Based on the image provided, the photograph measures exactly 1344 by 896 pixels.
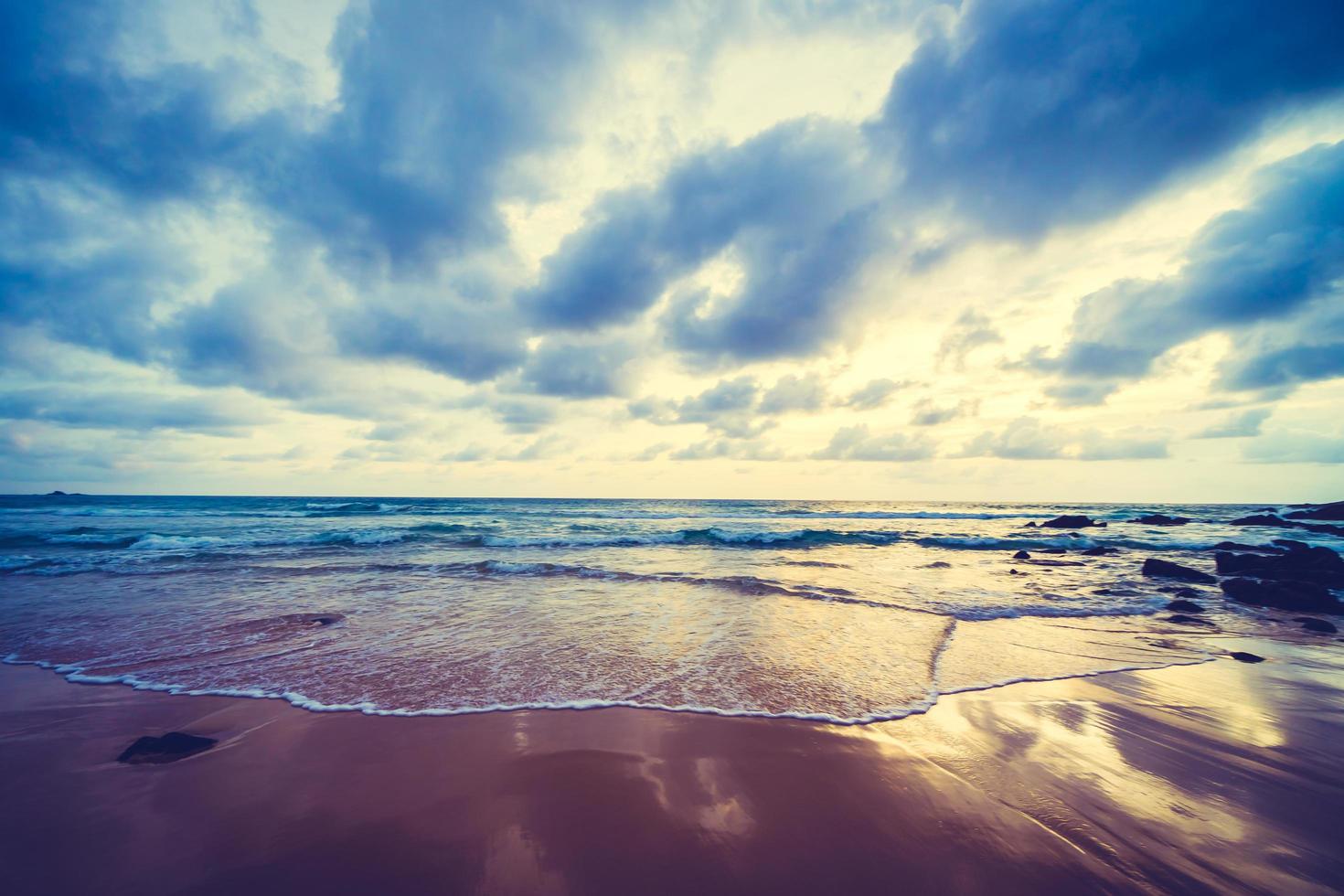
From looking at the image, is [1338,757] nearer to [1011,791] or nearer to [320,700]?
[1011,791]

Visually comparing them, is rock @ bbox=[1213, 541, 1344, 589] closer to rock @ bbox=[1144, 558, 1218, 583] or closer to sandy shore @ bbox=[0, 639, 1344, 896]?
rock @ bbox=[1144, 558, 1218, 583]

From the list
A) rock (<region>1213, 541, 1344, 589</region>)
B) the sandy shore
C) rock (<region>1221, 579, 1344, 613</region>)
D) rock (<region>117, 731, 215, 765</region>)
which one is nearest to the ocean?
rock (<region>1221, 579, 1344, 613</region>)

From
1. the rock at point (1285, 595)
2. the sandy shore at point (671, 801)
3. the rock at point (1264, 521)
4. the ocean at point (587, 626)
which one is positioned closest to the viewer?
the sandy shore at point (671, 801)

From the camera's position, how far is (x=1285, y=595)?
414 inches

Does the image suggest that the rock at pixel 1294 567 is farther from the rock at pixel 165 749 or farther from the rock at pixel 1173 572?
the rock at pixel 165 749

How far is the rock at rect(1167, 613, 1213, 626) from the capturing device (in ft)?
28.6

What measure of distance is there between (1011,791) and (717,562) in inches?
510

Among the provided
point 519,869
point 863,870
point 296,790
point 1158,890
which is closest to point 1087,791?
point 1158,890

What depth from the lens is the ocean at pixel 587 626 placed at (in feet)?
17.5

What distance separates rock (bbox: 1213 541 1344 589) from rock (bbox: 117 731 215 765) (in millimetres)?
20868

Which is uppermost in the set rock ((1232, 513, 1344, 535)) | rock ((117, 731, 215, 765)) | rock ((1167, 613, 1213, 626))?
rock ((117, 731, 215, 765))

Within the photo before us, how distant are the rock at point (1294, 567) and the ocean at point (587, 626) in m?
1.62

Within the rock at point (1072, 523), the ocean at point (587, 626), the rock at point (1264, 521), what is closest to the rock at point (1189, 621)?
the ocean at point (587, 626)

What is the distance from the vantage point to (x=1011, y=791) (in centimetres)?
346
